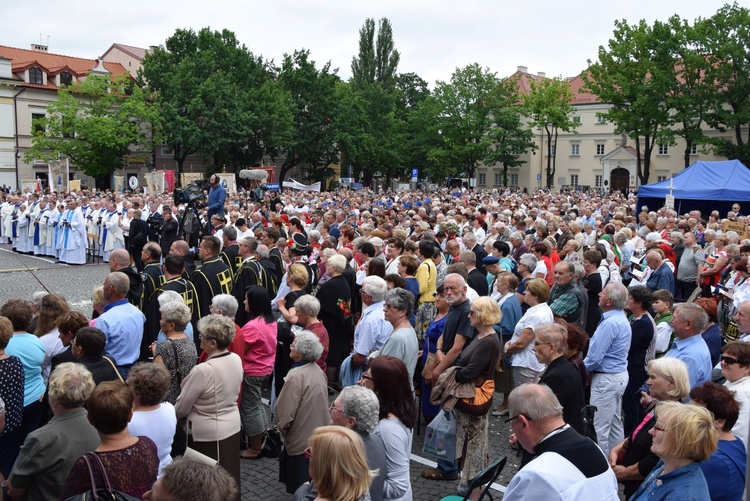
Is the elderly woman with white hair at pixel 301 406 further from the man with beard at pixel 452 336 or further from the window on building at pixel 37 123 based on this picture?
the window on building at pixel 37 123

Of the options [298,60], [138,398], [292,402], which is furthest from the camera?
[298,60]

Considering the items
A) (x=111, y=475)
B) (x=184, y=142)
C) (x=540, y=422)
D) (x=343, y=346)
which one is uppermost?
(x=184, y=142)

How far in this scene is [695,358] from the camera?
17.4 feet

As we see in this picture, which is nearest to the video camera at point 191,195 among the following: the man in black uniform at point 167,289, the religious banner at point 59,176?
the man in black uniform at point 167,289

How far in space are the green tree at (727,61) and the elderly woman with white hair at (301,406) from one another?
4840 centimetres

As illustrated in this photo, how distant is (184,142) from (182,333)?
46605mm

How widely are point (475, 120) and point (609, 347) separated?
6004 centimetres

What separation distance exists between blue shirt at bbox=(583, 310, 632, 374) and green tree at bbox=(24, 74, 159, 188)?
46386 millimetres

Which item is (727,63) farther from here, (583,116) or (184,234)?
(184,234)

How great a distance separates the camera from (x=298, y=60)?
57250mm

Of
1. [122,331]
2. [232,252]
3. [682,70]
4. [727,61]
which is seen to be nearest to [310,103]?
[682,70]

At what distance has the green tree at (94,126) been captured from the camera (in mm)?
47312

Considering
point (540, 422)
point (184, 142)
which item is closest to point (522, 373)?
point (540, 422)

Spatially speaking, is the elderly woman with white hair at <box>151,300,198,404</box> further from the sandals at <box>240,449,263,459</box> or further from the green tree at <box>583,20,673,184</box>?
the green tree at <box>583,20,673,184</box>
